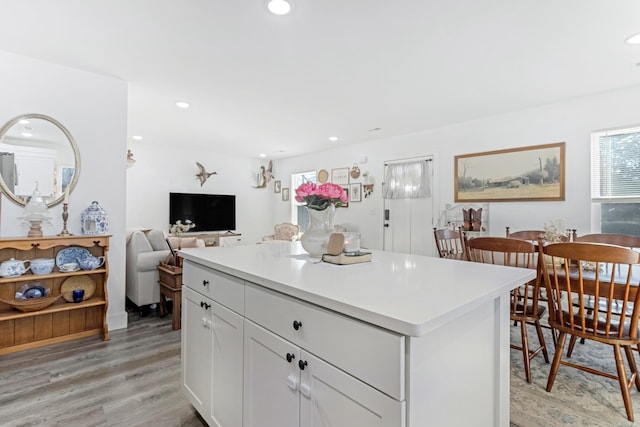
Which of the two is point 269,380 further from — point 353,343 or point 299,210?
point 299,210

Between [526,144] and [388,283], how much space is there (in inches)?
151

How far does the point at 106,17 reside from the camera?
6.85 feet

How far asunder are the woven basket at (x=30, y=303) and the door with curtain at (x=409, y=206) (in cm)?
456

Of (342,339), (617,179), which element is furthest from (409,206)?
(342,339)

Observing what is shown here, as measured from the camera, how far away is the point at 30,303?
2.54m

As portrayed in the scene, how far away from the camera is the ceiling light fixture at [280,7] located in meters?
1.93

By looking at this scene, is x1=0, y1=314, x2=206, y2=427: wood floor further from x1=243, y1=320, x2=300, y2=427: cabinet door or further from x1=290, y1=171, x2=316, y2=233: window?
x1=290, y1=171, x2=316, y2=233: window

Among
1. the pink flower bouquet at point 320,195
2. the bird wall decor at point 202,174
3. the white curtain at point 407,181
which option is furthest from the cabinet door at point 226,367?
the bird wall decor at point 202,174

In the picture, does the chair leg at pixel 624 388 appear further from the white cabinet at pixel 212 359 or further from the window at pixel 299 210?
the window at pixel 299 210

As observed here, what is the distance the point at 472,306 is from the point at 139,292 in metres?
3.56

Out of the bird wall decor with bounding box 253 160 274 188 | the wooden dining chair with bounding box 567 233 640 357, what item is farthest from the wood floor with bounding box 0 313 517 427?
the bird wall decor with bounding box 253 160 274 188

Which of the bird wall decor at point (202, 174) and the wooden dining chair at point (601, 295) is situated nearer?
the wooden dining chair at point (601, 295)

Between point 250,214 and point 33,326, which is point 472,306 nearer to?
point 33,326

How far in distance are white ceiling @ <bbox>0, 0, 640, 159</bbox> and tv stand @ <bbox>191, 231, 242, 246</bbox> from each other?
9.83ft
